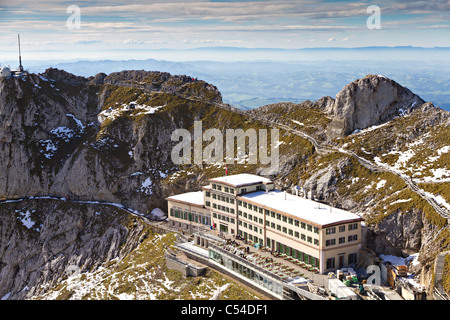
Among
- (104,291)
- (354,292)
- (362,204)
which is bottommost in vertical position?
(104,291)

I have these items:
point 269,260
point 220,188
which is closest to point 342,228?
point 269,260

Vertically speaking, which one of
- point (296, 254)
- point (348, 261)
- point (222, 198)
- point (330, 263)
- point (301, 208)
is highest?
point (301, 208)

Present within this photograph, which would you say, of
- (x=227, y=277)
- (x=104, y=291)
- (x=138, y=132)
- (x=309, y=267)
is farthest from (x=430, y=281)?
(x=138, y=132)

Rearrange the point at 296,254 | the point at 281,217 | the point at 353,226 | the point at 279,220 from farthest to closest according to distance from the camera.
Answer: the point at 279,220 → the point at 281,217 → the point at 296,254 → the point at 353,226

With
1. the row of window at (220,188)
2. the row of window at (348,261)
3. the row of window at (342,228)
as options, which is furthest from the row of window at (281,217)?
the row of window at (348,261)

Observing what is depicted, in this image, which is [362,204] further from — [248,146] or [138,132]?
[138,132]

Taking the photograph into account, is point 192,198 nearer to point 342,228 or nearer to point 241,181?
point 241,181

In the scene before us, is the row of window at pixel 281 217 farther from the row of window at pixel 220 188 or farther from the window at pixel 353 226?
the window at pixel 353 226
